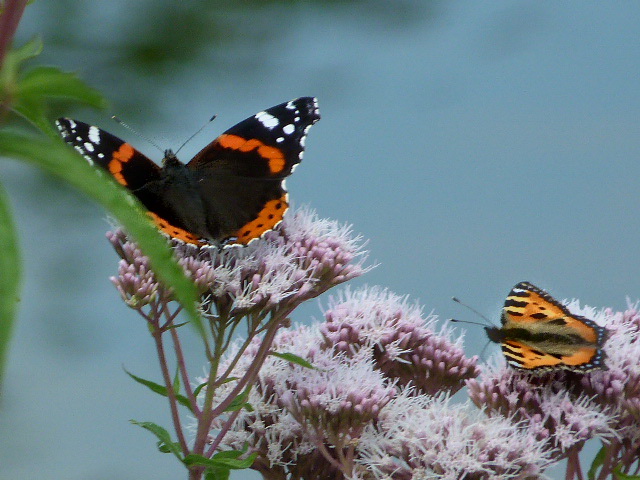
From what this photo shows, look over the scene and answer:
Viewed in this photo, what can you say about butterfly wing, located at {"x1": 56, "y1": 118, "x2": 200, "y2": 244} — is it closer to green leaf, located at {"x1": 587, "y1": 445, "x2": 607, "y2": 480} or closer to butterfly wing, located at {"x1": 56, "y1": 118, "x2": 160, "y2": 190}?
butterfly wing, located at {"x1": 56, "y1": 118, "x2": 160, "y2": 190}

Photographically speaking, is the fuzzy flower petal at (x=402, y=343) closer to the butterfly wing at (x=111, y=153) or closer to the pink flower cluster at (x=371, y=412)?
the pink flower cluster at (x=371, y=412)

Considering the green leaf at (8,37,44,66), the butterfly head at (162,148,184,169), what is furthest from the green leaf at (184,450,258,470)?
the green leaf at (8,37,44,66)

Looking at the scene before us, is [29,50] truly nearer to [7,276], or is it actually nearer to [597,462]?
[7,276]

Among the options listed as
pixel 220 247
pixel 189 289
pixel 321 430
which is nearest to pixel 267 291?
pixel 220 247

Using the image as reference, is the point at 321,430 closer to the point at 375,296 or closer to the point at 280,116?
the point at 375,296

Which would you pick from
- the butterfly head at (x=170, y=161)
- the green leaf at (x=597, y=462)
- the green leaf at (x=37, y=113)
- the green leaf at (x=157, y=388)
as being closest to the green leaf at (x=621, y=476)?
the green leaf at (x=597, y=462)

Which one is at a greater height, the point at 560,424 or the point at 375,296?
the point at 375,296

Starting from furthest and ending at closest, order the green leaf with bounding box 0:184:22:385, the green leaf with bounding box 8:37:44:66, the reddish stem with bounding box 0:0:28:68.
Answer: the green leaf with bounding box 8:37:44:66
the reddish stem with bounding box 0:0:28:68
the green leaf with bounding box 0:184:22:385
